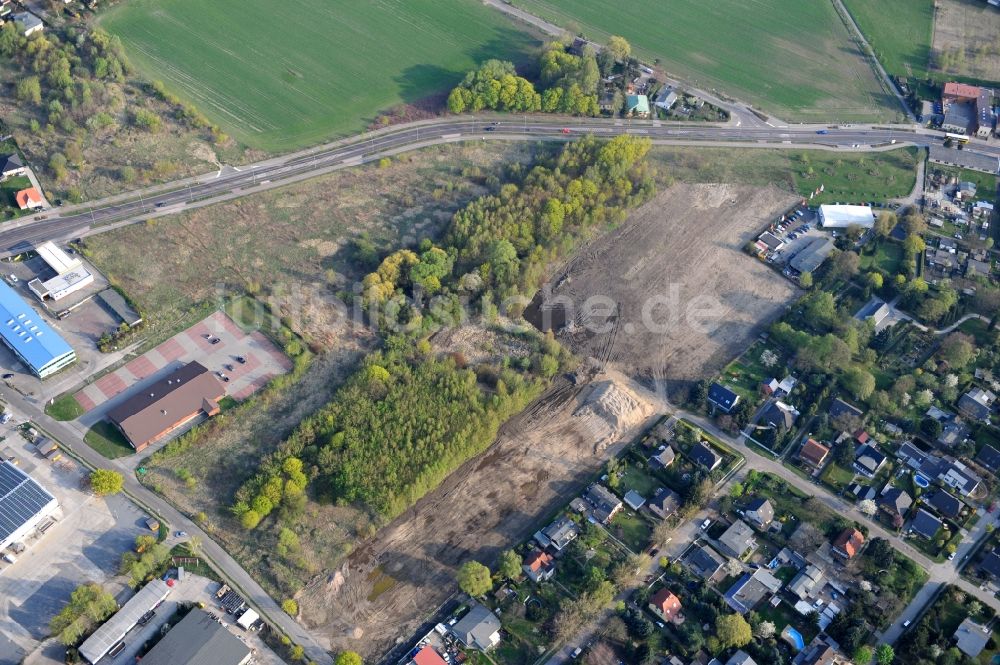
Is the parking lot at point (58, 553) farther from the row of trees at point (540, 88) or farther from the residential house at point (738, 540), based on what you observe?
the row of trees at point (540, 88)

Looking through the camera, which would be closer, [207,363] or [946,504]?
[946,504]

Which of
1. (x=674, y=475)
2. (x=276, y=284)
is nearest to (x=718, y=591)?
(x=674, y=475)

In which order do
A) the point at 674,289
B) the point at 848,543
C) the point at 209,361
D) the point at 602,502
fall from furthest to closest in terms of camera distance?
1. the point at 674,289
2. the point at 209,361
3. the point at 602,502
4. the point at 848,543

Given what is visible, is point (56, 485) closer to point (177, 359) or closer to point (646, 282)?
point (177, 359)

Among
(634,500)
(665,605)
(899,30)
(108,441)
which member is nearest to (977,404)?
(634,500)

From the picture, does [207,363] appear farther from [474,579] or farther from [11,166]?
[11,166]
